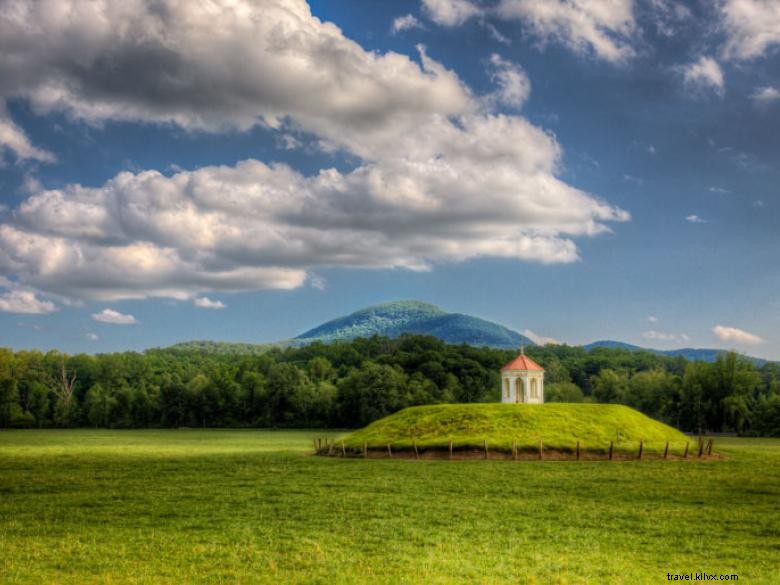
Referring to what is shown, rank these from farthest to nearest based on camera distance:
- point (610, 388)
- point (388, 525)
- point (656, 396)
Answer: point (610, 388) < point (656, 396) < point (388, 525)

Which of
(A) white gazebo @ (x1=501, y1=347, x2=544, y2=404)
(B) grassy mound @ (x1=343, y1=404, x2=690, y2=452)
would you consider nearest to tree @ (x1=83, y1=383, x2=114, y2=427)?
(B) grassy mound @ (x1=343, y1=404, x2=690, y2=452)

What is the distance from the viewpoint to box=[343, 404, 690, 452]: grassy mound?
2372 inches

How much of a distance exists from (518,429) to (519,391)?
1680cm

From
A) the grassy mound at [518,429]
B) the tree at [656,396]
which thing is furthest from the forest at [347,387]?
the grassy mound at [518,429]

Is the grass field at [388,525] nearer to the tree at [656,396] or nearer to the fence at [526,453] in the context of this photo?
the fence at [526,453]

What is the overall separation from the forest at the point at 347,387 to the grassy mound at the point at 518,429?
4906 centimetres

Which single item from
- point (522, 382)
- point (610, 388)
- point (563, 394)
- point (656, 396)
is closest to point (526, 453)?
point (522, 382)

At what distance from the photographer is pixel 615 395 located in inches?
5089

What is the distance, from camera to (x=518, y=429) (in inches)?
2493

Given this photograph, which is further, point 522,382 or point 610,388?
point 610,388

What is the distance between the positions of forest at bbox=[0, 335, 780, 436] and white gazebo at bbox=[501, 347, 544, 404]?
41017 millimetres

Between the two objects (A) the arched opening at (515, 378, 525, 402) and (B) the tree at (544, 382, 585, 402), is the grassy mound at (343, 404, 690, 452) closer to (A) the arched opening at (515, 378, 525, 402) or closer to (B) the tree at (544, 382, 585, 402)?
(A) the arched opening at (515, 378, 525, 402)

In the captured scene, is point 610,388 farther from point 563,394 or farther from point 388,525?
point 388,525

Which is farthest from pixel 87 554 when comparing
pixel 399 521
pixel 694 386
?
pixel 694 386
